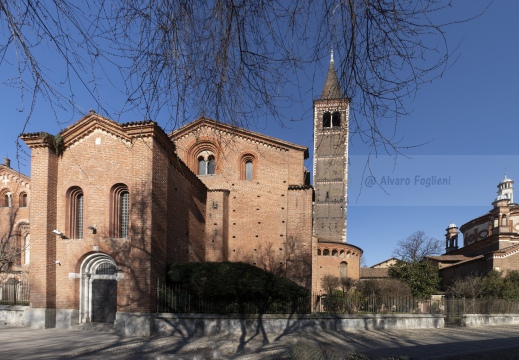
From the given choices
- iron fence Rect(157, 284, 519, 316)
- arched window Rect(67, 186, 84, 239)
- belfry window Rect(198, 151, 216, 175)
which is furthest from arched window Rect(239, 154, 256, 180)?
arched window Rect(67, 186, 84, 239)

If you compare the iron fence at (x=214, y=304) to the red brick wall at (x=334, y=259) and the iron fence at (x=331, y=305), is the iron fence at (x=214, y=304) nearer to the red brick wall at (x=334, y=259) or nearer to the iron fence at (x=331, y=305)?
the iron fence at (x=331, y=305)

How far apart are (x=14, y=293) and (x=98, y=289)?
465 centimetres

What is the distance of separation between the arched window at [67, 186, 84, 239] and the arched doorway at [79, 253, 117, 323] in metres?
1.21

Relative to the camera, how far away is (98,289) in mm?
13750

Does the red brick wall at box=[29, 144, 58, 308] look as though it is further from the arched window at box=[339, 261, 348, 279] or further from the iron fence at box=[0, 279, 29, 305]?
the arched window at box=[339, 261, 348, 279]

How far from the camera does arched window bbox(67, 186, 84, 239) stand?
45.9ft

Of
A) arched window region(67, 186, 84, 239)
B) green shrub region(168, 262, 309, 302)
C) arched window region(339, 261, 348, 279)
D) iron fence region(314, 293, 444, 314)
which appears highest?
arched window region(67, 186, 84, 239)

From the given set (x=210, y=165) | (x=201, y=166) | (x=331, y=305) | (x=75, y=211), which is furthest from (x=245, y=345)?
(x=201, y=166)

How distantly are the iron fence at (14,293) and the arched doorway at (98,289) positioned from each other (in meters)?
3.31

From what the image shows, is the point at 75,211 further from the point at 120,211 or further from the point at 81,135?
the point at 81,135

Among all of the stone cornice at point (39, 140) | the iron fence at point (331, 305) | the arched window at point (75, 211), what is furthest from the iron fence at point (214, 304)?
the stone cornice at point (39, 140)

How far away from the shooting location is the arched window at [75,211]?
13992 mm

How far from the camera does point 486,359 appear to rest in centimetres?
778

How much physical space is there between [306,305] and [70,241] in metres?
9.81
